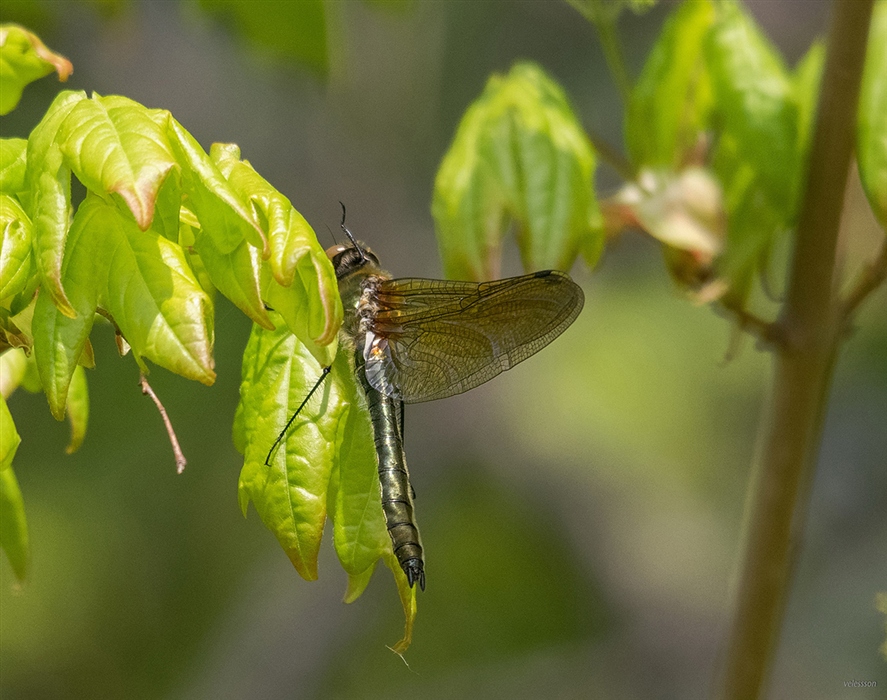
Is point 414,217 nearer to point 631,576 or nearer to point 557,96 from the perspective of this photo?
point 631,576

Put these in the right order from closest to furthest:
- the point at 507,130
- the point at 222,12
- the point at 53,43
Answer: the point at 507,130 < the point at 222,12 < the point at 53,43

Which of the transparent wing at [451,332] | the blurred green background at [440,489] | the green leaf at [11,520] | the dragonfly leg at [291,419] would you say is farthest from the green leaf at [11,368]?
the blurred green background at [440,489]

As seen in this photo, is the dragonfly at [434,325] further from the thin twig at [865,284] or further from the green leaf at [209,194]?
the green leaf at [209,194]

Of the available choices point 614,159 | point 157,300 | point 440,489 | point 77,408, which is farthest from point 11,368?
point 440,489

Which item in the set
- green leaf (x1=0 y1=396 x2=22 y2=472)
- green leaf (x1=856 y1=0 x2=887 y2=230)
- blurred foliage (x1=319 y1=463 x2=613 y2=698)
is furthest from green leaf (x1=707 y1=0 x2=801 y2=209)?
blurred foliage (x1=319 y1=463 x2=613 y2=698)

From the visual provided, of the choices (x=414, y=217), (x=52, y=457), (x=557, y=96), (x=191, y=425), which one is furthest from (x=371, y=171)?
(x=557, y=96)

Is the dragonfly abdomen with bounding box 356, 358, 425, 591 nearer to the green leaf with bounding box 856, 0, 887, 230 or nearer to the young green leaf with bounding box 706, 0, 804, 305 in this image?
the young green leaf with bounding box 706, 0, 804, 305

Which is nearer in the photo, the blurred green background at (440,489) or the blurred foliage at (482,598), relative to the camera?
the blurred green background at (440,489)

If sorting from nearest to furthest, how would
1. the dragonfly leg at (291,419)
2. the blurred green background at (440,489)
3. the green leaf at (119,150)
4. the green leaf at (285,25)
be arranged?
1. the green leaf at (119,150)
2. the dragonfly leg at (291,419)
3. the green leaf at (285,25)
4. the blurred green background at (440,489)
